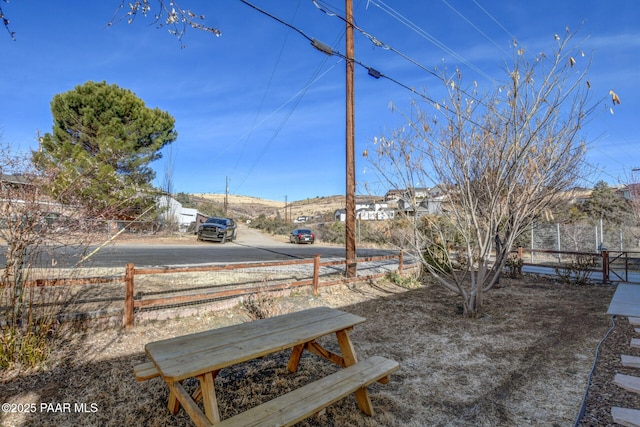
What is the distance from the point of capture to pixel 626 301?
616cm

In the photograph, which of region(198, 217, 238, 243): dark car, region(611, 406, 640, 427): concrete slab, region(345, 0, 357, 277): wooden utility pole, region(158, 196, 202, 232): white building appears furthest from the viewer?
region(158, 196, 202, 232): white building

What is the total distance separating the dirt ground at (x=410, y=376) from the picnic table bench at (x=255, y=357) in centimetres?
39

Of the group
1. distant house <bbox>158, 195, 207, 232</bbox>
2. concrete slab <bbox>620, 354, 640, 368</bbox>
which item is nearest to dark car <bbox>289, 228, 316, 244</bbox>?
distant house <bbox>158, 195, 207, 232</bbox>

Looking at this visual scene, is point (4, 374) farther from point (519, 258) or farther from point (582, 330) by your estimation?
point (519, 258)

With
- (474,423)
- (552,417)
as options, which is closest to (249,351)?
(474,423)

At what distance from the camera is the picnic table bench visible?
6.07ft

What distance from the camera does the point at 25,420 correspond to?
2.37 meters

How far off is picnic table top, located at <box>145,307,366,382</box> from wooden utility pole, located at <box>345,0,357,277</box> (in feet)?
15.1

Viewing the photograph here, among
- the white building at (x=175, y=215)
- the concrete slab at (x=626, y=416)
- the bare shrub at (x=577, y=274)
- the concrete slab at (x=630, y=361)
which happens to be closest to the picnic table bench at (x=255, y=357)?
the concrete slab at (x=626, y=416)

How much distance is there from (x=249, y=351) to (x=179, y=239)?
69.0 feet

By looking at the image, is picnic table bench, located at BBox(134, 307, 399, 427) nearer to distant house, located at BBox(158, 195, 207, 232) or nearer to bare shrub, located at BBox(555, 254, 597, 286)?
bare shrub, located at BBox(555, 254, 597, 286)

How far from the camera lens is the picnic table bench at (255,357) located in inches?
72.9

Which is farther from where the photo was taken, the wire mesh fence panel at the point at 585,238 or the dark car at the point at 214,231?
the dark car at the point at 214,231

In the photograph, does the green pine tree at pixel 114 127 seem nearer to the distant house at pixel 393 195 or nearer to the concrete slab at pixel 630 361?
the distant house at pixel 393 195
